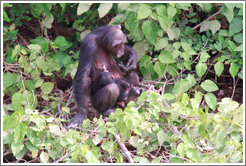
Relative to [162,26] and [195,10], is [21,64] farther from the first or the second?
[195,10]

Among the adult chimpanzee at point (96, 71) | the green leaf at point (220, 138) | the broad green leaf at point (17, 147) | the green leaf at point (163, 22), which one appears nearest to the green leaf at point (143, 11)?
the green leaf at point (163, 22)

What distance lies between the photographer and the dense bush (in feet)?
7.94

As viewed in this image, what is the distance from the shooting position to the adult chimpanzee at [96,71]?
2957mm

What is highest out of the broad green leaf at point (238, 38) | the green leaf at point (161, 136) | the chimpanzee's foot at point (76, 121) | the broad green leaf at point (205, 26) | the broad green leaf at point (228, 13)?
the broad green leaf at point (228, 13)

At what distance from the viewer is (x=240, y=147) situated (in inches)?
89.0

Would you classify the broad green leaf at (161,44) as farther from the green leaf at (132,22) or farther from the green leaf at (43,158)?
the green leaf at (43,158)

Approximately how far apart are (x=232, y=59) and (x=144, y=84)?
0.87 metres

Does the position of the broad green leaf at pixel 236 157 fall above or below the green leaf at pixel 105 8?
below

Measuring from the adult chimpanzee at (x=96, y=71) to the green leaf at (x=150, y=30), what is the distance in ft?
0.84

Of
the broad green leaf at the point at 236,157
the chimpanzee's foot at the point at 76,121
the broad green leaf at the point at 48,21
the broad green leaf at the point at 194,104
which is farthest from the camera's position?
the broad green leaf at the point at 48,21

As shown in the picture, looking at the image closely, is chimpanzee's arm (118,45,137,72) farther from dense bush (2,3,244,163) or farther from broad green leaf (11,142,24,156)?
broad green leaf (11,142,24,156)

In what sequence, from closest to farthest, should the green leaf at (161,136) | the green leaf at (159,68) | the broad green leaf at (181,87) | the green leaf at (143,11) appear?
the green leaf at (161,136) → the green leaf at (143,11) → the broad green leaf at (181,87) → the green leaf at (159,68)

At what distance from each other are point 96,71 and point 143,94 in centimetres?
49

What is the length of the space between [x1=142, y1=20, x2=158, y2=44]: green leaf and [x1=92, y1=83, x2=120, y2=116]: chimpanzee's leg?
0.57 meters
